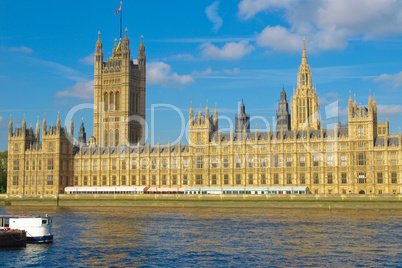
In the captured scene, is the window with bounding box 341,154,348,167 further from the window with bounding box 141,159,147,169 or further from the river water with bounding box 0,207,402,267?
the window with bounding box 141,159,147,169

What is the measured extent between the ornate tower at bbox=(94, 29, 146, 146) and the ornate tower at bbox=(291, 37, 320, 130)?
51.4m

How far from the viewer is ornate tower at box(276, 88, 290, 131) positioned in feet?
586

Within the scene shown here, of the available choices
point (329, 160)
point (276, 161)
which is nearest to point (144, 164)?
point (276, 161)

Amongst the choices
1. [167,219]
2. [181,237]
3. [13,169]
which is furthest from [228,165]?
[181,237]

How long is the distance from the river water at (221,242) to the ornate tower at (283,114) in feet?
279

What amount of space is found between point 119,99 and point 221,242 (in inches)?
5024

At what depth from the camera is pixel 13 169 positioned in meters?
155

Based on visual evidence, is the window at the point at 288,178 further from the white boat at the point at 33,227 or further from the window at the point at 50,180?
the white boat at the point at 33,227

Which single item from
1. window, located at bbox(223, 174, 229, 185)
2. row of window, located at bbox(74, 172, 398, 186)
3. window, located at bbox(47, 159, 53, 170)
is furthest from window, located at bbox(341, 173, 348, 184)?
window, located at bbox(47, 159, 53, 170)

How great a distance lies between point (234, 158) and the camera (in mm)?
137500

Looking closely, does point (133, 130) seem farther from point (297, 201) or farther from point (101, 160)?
point (297, 201)

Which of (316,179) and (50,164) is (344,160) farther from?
(50,164)

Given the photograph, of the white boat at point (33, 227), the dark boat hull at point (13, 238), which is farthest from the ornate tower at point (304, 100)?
the dark boat hull at point (13, 238)

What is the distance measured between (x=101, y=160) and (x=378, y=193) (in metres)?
69.0
